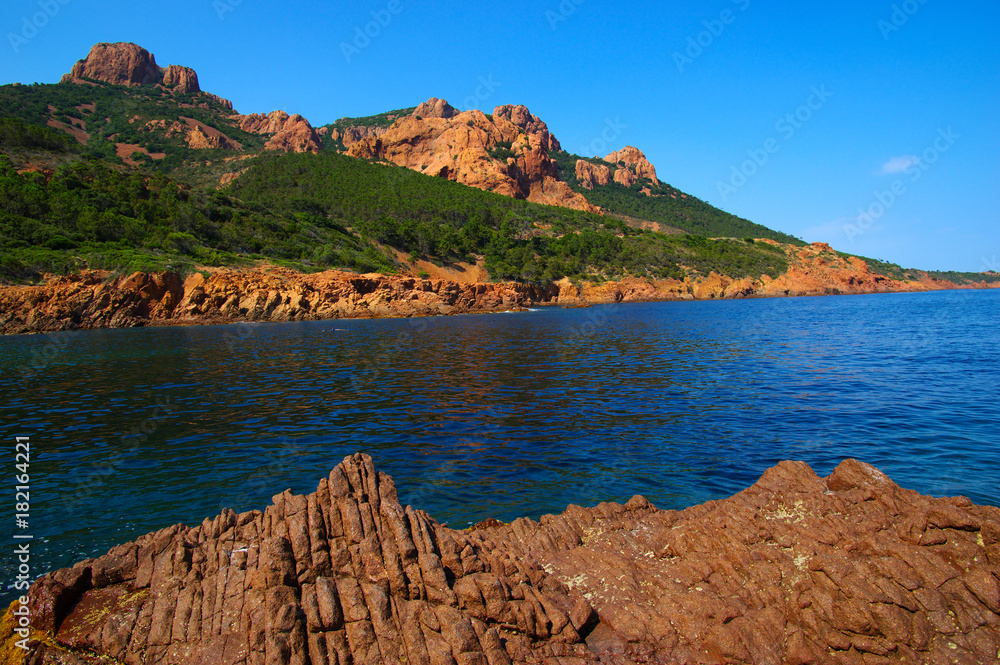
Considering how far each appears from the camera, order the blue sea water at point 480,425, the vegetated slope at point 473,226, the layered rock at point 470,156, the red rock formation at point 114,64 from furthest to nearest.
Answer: the red rock formation at point 114,64 < the layered rock at point 470,156 < the vegetated slope at point 473,226 < the blue sea water at point 480,425

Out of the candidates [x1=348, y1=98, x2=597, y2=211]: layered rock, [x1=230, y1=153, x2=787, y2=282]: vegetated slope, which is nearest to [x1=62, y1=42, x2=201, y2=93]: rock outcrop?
[x1=348, y1=98, x2=597, y2=211]: layered rock

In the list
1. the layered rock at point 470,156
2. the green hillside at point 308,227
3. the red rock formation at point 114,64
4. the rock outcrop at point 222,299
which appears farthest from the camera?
the red rock formation at point 114,64

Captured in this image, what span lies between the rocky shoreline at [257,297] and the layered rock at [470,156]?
232ft

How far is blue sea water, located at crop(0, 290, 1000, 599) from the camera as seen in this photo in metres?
9.44

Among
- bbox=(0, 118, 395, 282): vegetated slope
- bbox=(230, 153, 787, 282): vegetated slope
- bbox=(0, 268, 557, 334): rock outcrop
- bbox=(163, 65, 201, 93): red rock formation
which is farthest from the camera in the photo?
bbox=(163, 65, 201, 93): red rock formation

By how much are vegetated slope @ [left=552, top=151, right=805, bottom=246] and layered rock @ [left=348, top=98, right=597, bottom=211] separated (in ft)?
66.5

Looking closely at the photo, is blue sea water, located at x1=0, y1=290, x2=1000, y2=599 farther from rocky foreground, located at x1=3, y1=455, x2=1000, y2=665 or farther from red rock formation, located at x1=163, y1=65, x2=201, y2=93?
red rock formation, located at x1=163, y1=65, x2=201, y2=93

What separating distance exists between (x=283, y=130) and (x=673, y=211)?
447 ft

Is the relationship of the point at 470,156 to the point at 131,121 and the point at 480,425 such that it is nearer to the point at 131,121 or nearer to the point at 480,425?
the point at 131,121

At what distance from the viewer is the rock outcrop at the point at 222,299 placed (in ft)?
149

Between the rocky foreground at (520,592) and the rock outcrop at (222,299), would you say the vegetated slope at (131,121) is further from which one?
the rocky foreground at (520,592)

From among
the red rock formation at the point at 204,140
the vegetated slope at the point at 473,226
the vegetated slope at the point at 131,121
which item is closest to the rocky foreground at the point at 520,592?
the vegetated slope at the point at 473,226

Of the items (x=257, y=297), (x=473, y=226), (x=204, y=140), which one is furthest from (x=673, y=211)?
(x=257, y=297)

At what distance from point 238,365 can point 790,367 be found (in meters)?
26.7
